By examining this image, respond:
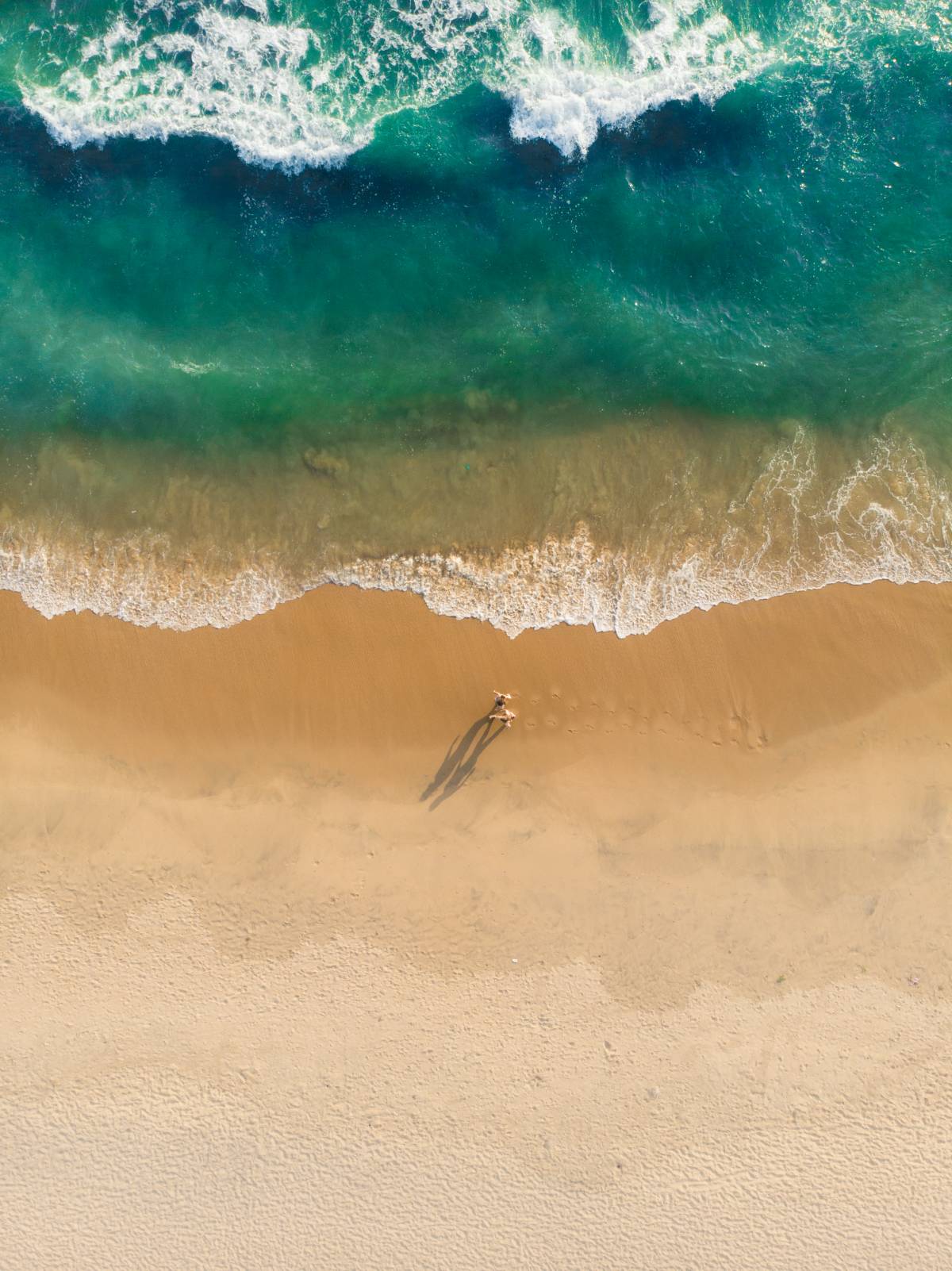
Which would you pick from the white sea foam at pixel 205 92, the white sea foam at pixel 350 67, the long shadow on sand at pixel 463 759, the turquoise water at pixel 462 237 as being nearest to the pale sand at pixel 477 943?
the long shadow on sand at pixel 463 759

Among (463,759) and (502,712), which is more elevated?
(502,712)

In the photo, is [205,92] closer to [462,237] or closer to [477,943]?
[462,237]

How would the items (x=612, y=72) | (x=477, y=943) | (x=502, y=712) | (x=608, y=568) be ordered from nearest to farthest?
(x=477, y=943) → (x=502, y=712) → (x=608, y=568) → (x=612, y=72)

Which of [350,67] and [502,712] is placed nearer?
[502,712]

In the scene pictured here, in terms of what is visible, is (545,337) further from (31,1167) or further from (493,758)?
(31,1167)

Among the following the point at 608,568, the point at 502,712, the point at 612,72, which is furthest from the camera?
the point at 612,72

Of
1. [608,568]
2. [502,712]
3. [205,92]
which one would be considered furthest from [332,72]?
[502,712]

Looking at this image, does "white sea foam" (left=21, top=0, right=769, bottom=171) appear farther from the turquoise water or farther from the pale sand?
the pale sand
